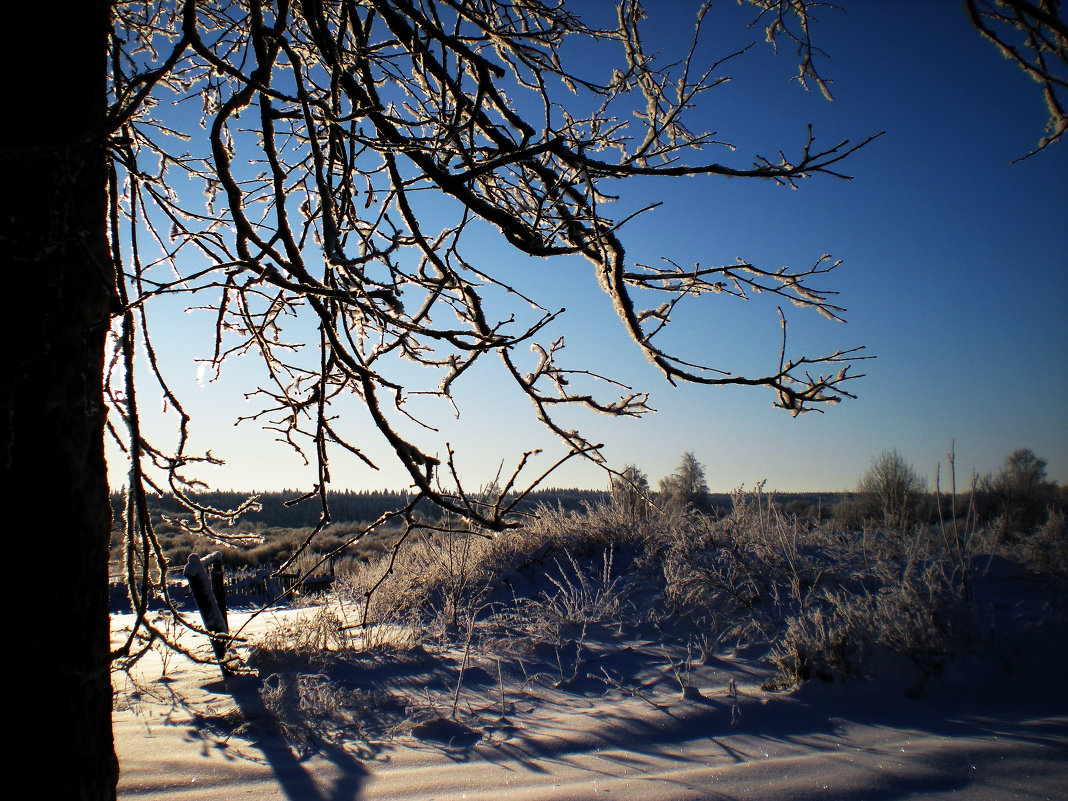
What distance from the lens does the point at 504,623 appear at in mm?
5902

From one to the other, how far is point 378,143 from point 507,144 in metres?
0.69

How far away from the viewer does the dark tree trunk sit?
1.24 m

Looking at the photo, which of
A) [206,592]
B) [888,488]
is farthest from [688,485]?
[206,592]

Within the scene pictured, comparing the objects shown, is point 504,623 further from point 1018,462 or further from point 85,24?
point 1018,462

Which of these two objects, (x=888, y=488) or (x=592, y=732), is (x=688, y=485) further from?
(x=592, y=732)

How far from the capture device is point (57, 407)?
1.31m

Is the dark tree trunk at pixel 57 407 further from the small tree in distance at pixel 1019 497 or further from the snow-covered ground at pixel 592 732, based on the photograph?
the small tree in distance at pixel 1019 497

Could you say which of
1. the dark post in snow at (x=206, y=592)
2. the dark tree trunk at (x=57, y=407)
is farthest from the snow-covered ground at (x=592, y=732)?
the dark tree trunk at (x=57, y=407)

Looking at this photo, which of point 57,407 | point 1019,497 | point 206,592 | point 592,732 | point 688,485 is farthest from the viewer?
point 688,485

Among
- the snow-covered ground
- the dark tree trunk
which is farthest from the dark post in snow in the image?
the dark tree trunk

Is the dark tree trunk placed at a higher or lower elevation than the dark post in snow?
higher

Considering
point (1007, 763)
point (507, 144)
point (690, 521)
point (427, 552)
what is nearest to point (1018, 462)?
point (690, 521)

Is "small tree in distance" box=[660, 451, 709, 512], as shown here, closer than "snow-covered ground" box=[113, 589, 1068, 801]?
No

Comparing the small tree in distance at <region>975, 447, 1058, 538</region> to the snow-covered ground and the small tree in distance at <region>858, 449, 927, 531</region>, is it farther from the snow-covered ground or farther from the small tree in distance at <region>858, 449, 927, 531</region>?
the snow-covered ground
